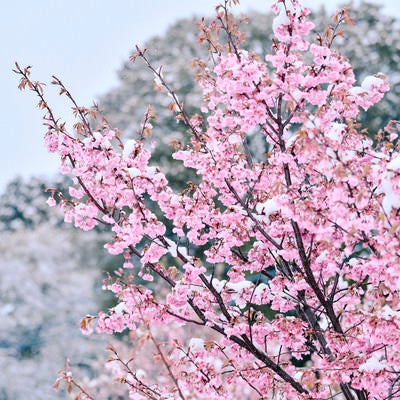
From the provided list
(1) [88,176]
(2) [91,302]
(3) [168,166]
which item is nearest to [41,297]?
(2) [91,302]

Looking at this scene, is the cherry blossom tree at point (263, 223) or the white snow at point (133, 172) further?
the white snow at point (133, 172)

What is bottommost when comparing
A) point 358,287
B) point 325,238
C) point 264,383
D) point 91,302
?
point 264,383

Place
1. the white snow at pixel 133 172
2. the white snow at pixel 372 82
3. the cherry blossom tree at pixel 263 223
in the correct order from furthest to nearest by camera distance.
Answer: the white snow at pixel 372 82 < the white snow at pixel 133 172 < the cherry blossom tree at pixel 263 223

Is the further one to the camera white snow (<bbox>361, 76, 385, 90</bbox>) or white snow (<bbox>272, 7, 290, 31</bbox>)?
white snow (<bbox>361, 76, 385, 90</bbox>)

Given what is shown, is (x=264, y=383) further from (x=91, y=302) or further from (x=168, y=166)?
(x=91, y=302)

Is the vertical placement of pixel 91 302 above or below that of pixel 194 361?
above

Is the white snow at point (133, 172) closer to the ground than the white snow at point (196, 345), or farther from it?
farther from it

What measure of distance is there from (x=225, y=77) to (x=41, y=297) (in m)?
13.8

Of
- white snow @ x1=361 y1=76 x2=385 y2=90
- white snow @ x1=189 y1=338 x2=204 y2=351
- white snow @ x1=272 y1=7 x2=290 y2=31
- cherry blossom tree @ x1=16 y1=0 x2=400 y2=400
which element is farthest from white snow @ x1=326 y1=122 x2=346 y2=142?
white snow @ x1=189 y1=338 x2=204 y2=351

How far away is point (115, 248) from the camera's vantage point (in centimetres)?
351

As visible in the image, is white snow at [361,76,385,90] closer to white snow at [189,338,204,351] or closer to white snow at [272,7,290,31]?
white snow at [272,7,290,31]

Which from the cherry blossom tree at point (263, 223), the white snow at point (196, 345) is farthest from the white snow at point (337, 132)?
the white snow at point (196, 345)

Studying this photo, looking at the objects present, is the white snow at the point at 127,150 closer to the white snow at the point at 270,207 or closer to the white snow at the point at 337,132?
the white snow at the point at 270,207

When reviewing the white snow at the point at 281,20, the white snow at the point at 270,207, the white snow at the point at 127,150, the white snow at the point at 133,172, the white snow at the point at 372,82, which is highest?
the white snow at the point at 281,20
